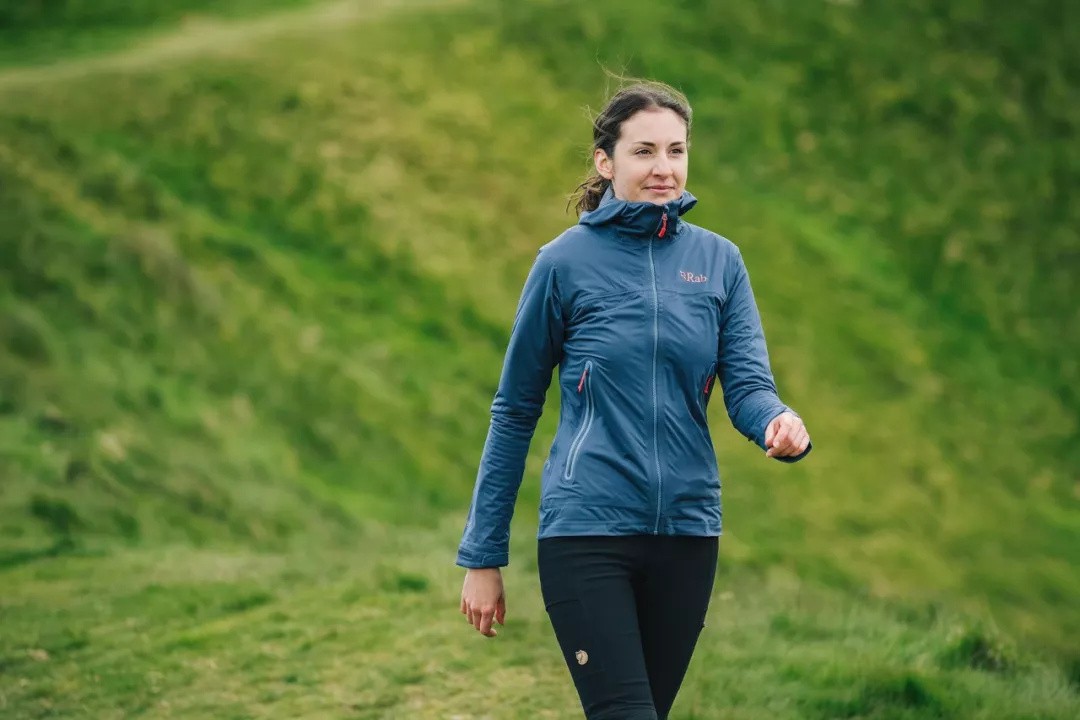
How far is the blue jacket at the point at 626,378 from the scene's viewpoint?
388 cm

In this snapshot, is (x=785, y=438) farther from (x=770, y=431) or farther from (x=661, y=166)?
(x=661, y=166)

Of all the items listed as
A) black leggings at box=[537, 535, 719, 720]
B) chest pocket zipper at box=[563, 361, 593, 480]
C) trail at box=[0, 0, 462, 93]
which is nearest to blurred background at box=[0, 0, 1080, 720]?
trail at box=[0, 0, 462, 93]

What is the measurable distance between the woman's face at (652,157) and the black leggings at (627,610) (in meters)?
1.06

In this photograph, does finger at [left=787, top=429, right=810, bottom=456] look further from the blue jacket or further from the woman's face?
the woman's face

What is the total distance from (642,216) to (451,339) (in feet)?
40.9

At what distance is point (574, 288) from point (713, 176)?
1804cm

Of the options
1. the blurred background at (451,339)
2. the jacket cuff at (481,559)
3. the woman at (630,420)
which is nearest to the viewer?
the woman at (630,420)

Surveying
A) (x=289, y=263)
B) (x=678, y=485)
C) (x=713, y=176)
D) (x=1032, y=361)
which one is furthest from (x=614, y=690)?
(x=713, y=176)

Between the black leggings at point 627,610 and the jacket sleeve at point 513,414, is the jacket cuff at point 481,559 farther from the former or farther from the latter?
the black leggings at point 627,610

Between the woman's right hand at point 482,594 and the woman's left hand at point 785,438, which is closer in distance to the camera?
the woman's left hand at point 785,438

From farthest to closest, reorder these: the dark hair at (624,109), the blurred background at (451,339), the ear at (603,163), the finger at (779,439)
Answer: the blurred background at (451,339) < the ear at (603,163) < the dark hair at (624,109) < the finger at (779,439)

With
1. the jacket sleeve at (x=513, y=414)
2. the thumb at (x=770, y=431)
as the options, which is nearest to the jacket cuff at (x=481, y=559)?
the jacket sleeve at (x=513, y=414)

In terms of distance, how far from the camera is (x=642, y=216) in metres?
4.04

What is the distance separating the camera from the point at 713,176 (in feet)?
70.9
